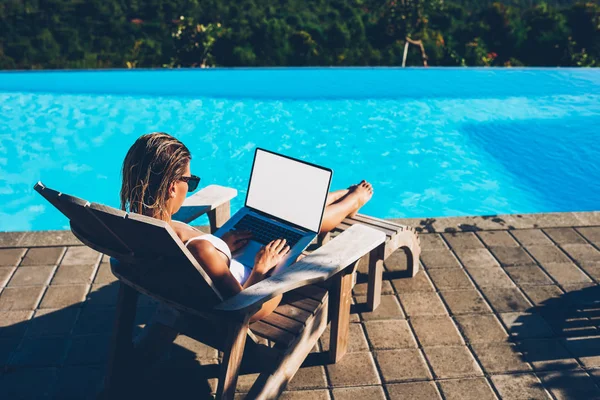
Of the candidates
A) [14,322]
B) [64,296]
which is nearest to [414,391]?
[64,296]

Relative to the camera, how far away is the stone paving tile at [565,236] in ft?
15.7

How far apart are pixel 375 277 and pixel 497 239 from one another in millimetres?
1479

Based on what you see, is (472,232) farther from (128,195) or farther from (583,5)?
(583,5)

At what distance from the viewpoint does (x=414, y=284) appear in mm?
4230

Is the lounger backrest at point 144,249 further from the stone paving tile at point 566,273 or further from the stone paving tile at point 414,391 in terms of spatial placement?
the stone paving tile at point 566,273

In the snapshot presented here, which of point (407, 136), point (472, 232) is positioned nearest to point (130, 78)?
point (407, 136)

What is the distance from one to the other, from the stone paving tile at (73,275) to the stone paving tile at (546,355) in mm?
2892

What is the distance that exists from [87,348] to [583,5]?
14.5 m

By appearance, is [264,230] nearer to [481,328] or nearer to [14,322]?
[481,328]

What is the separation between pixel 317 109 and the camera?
9.91 metres

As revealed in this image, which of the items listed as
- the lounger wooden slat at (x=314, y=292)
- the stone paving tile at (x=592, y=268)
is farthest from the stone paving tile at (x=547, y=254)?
the lounger wooden slat at (x=314, y=292)

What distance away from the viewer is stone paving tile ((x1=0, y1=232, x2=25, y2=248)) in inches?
182

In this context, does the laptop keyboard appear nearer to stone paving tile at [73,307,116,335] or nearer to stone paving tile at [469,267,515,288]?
stone paving tile at [73,307,116,335]

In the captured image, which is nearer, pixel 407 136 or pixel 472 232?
pixel 472 232
